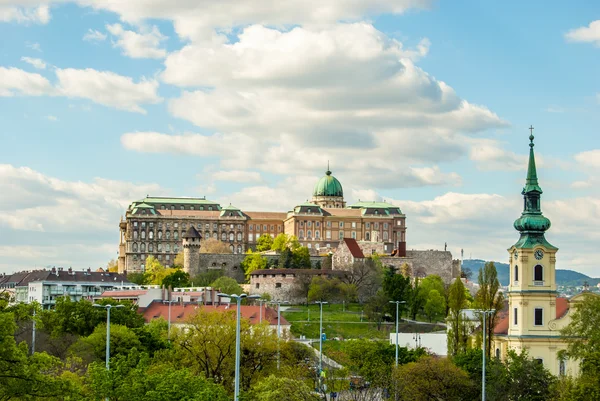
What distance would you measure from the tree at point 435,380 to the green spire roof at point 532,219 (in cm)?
1945

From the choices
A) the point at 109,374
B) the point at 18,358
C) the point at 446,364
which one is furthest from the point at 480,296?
the point at 18,358

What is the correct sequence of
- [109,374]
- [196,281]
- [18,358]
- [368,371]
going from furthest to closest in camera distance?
[196,281], [368,371], [109,374], [18,358]

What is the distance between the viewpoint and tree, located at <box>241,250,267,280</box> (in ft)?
613

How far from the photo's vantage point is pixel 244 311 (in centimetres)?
11562

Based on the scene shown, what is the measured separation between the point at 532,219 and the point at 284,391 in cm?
3956

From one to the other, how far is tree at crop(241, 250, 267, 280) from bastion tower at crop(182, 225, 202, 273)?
8.12m

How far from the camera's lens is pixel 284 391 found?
51875 mm

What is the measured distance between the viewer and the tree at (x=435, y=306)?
478 feet

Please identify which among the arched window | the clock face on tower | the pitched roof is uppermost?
the pitched roof

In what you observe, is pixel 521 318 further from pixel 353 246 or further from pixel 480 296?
pixel 353 246

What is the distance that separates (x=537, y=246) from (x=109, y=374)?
46210 mm

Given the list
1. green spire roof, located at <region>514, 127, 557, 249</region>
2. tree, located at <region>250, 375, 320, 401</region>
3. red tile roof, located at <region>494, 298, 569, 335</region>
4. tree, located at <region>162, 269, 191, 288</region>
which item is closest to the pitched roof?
tree, located at <region>162, 269, 191, 288</region>

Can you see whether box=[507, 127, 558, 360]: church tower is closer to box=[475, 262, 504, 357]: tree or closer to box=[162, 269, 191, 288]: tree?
box=[475, 262, 504, 357]: tree

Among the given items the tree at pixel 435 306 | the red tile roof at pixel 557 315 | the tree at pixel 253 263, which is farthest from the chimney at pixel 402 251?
the red tile roof at pixel 557 315
